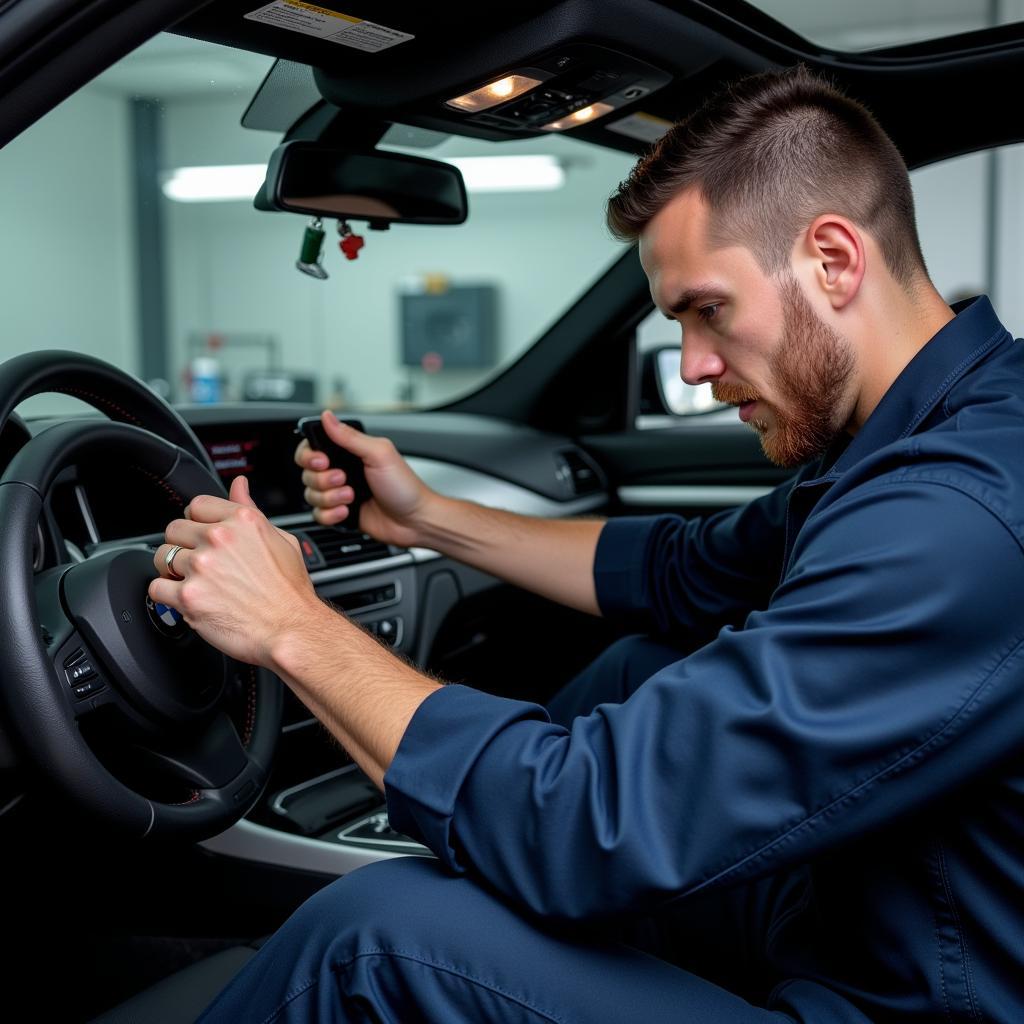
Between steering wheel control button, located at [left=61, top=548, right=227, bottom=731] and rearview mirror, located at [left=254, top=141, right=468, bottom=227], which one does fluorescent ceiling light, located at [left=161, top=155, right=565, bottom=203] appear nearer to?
rearview mirror, located at [left=254, top=141, right=468, bottom=227]

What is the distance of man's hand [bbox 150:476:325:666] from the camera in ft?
2.97

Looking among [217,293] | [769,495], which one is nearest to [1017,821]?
[769,495]

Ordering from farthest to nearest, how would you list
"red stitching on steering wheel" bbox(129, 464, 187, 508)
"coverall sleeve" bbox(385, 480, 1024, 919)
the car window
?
the car window → "red stitching on steering wheel" bbox(129, 464, 187, 508) → "coverall sleeve" bbox(385, 480, 1024, 919)

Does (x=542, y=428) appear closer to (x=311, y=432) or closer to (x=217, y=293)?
(x=311, y=432)

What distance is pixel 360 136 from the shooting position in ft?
4.97

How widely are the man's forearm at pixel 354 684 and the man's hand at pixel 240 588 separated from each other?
2cm

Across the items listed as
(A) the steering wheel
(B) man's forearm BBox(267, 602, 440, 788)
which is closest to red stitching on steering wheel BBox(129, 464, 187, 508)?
(A) the steering wheel

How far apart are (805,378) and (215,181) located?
1.61 m

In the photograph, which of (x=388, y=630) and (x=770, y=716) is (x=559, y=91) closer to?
(x=388, y=630)

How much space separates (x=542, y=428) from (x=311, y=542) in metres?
0.86

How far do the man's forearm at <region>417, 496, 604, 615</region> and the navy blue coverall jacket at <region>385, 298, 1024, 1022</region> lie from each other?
72cm

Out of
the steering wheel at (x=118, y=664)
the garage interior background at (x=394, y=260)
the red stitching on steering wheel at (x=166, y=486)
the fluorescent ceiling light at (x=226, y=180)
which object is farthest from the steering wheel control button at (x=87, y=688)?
the garage interior background at (x=394, y=260)

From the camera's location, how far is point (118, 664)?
3.35 ft

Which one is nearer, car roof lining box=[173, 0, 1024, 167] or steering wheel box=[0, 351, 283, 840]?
steering wheel box=[0, 351, 283, 840]
